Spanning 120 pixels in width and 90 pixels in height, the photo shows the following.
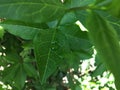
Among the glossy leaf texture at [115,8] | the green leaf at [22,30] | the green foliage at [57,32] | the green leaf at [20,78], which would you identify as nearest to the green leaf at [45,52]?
the green foliage at [57,32]

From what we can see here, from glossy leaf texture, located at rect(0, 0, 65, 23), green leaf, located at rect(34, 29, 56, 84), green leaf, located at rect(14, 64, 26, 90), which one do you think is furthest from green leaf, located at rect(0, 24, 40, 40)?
green leaf, located at rect(14, 64, 26, 90)

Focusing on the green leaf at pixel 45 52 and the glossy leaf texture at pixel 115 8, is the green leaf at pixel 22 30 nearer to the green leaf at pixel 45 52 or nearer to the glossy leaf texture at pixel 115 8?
the green leaf at pixel 45 52

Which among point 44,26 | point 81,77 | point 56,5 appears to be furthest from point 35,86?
point 56,5

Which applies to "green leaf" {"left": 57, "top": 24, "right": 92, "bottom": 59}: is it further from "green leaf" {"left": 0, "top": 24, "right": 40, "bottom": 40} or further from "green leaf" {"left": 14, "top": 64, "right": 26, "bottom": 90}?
"green leaf" {"left": 14, "top": 64, "right": 26, "bottom": 90}

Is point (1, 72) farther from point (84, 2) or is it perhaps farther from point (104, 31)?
point (104, 31)

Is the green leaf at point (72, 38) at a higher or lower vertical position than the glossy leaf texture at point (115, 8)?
lower

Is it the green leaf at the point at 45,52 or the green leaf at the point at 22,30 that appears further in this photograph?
the green leaf at the point at 22,30
